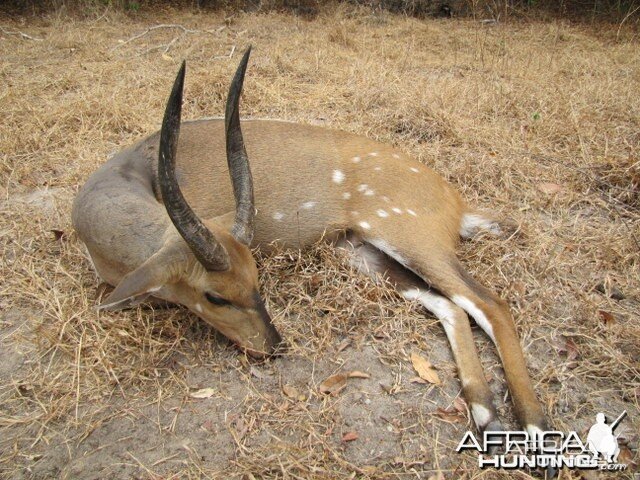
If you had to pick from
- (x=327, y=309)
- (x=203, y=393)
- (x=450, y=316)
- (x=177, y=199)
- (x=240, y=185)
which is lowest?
(x=203, y=393)

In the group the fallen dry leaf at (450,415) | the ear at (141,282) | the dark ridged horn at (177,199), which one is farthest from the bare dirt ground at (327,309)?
the dark ridged horn at (177,199)

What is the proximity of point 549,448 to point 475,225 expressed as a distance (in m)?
1.56

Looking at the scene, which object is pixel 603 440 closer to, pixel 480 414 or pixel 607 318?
pixel 480 414

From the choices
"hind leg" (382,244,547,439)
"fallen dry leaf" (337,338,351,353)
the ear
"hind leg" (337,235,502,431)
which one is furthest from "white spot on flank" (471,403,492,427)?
the ear

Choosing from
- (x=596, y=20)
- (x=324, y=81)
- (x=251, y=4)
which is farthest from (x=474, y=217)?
(x=251, y=4)

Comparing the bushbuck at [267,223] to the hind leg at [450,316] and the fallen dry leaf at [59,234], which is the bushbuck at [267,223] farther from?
the fallen dry leaf at [59,234]

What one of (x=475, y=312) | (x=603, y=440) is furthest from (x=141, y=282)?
(x=603, y=440)

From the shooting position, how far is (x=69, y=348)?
8.85ft

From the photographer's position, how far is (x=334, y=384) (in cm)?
255

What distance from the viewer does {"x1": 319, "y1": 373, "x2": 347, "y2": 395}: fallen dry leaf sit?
98.9 inches

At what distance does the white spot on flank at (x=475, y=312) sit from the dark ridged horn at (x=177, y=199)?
1.26m

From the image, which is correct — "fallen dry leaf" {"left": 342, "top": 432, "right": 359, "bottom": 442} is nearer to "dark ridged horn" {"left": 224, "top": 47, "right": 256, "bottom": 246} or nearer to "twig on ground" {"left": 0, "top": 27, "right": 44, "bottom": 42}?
"dark ridged horn" {"left": 224, "top": 47, "right": 256, "bottom": 246}

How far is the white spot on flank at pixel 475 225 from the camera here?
136 inches

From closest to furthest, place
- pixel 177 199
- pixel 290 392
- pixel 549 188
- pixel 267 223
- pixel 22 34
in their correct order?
pixel 177 199, pixel 290 392, pixel 267 223, pixel 549 188, pixel 22 34
